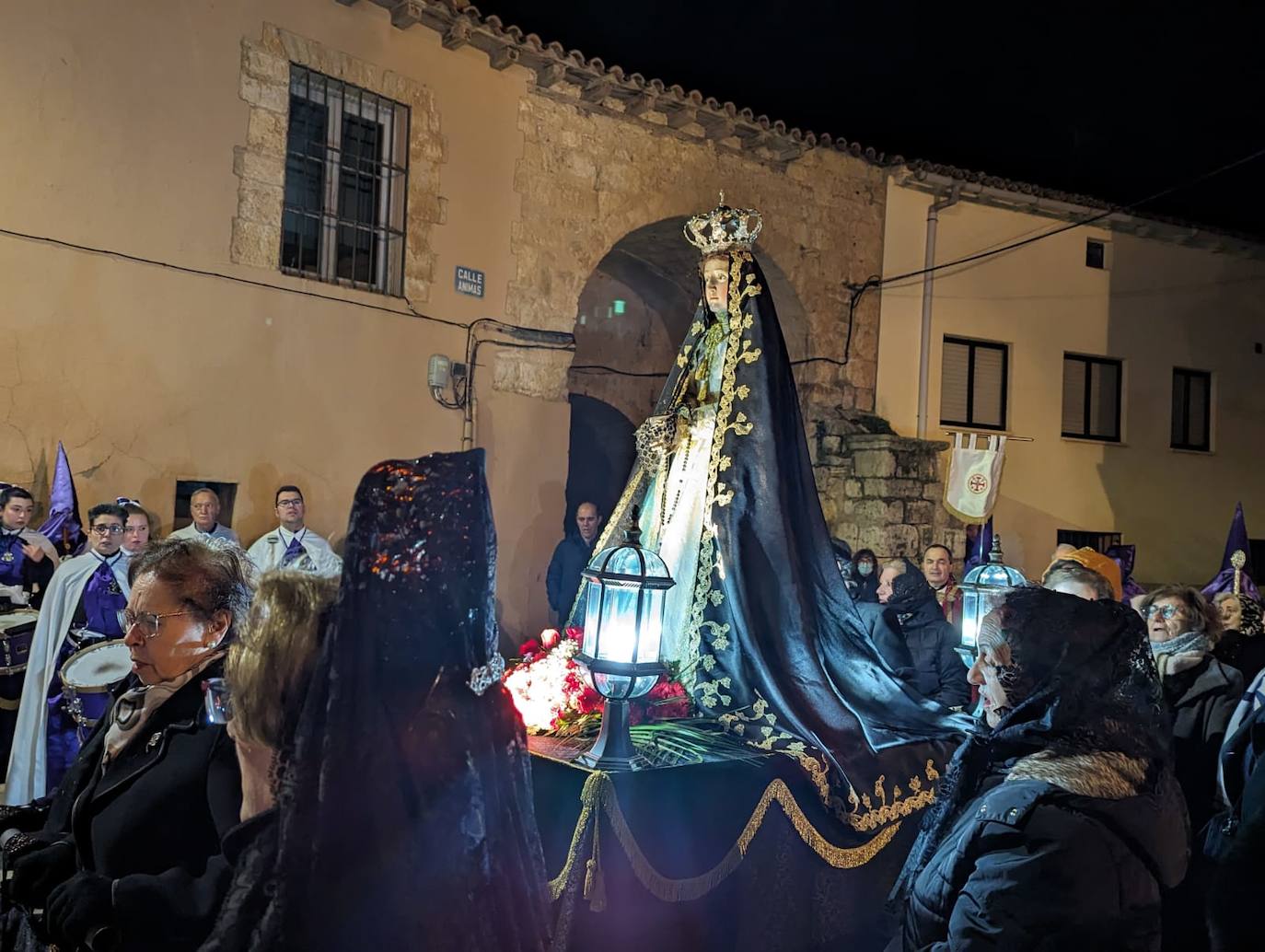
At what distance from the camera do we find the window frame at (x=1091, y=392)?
13922mm

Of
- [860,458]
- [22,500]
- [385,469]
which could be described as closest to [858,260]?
[860,458]

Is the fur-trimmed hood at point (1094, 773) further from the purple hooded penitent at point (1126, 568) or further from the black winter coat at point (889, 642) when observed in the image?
the purple hooded penitent at point (1126, 568)

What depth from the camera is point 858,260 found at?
467 inches

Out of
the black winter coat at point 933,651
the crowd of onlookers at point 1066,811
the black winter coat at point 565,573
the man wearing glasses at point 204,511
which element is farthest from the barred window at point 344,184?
the crowd of onlookers at point 1066,811

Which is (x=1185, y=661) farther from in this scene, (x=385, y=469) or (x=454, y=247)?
(x=454, y=247)

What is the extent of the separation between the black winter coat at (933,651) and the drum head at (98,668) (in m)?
3.58

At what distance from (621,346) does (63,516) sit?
6.91 m

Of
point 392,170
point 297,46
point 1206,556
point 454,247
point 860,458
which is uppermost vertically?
point 297,46

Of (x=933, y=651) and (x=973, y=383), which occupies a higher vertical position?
(x=973, y=383)

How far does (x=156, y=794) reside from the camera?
217 centimetres

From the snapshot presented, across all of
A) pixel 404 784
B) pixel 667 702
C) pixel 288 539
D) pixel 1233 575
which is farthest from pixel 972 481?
pixel 404 784

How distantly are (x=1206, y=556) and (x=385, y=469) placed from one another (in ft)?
52.2

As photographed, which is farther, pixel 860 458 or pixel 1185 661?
pixel 860 458

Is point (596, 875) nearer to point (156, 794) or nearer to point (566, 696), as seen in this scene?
point (566, 696)
